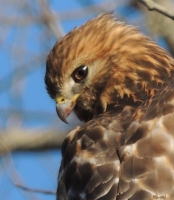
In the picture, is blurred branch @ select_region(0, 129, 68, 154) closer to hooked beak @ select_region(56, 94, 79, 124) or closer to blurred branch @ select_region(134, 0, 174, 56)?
blurred branch @ select_region(134, 0, 174, 56)

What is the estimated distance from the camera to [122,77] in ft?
23.9

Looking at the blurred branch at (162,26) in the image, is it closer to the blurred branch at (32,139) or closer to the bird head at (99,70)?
the blurred branch at (32,139)

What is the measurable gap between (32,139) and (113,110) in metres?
2.69

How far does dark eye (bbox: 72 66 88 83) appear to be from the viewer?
712cm

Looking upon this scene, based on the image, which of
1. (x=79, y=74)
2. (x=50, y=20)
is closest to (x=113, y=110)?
(x=79, y=74)

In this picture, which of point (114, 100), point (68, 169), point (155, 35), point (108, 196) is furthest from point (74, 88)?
point (155, 35)

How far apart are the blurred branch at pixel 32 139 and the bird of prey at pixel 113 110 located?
2.10 metres

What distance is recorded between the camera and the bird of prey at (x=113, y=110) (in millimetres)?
6039

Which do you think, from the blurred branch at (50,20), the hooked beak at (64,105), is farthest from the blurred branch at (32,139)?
the hooked beak at (64,105)

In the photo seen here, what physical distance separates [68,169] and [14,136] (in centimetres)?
314

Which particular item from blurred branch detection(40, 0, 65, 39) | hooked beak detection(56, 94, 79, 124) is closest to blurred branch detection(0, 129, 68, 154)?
blurred branch detection(40, 0, 65, 39)

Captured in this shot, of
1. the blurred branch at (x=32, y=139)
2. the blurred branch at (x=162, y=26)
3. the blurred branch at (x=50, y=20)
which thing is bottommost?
the blurred branch at (x=32, y=139)

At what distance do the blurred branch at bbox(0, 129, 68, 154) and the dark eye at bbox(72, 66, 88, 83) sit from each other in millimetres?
2289

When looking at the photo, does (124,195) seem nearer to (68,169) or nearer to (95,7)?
(68,169)
